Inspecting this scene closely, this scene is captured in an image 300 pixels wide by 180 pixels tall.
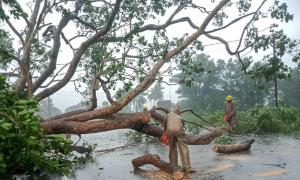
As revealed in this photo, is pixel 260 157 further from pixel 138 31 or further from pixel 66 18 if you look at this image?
pixel 66 18

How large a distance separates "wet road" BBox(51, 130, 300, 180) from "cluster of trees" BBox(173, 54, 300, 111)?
3090 cm

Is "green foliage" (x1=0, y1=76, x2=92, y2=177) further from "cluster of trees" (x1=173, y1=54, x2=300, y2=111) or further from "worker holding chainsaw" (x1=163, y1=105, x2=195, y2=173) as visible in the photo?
"cluster of trees" (x1=173, y1=54, x2=300, y2=111)

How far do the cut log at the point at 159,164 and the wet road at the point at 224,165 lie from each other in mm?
163

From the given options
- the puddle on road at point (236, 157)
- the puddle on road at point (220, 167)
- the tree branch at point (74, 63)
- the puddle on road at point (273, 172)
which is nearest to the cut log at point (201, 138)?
the puddle on road at point (236, 157)

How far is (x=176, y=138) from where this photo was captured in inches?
380

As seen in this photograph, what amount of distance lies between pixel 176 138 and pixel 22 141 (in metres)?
4.23

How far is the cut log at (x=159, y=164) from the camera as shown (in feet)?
28.5

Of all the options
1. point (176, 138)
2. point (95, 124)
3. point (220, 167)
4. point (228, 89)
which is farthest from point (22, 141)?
point (228, 89)

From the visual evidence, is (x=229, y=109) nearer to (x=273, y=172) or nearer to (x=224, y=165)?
(x=224, y=165)

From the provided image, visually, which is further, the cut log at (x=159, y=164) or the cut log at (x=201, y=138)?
the cut log at (x=201, y=138)

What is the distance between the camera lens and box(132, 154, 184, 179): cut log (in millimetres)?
8679

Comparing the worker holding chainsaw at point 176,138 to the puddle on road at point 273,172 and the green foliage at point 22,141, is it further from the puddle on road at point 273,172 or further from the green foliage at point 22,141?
the green foliage at point 22,141

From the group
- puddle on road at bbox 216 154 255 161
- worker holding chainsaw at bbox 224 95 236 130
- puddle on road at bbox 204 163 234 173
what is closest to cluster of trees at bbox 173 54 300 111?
worker holding chainsaw at bbox 224 95 236 130

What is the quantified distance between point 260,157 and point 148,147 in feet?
18.8
